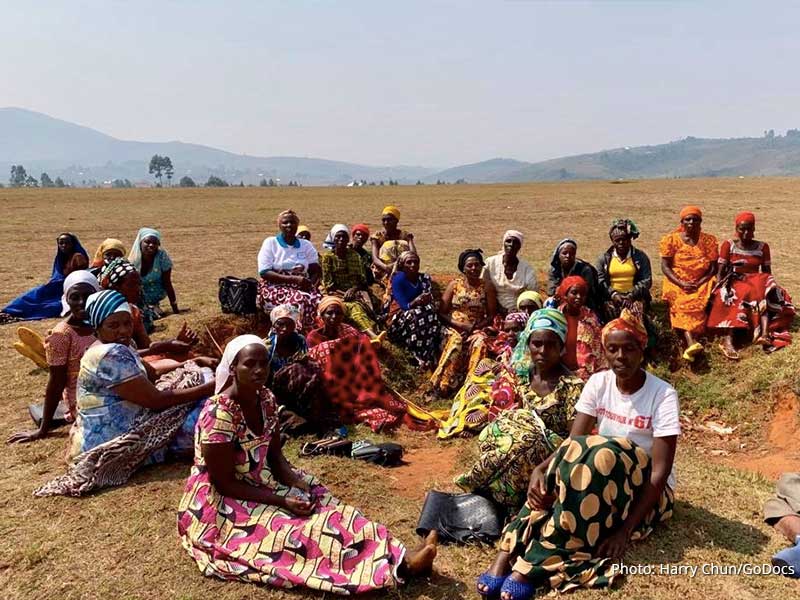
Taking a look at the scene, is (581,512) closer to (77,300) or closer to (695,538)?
(695,538)

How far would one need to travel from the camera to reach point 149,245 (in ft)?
28.2

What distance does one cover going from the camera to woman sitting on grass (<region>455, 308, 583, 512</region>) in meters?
4.13

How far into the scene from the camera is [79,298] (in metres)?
5.35

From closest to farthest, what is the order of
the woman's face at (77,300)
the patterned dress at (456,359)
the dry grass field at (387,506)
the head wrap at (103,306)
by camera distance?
the dry grass field at (387,506) → the head wrap at (103,306) → the woman's face at (77,300) → the patterned dress at (456,359)

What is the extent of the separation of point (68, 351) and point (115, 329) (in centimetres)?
102

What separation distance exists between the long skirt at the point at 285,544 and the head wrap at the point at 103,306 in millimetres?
1565

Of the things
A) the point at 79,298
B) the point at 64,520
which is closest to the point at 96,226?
the point at 79,298

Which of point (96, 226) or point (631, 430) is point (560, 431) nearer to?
point (631, 430)

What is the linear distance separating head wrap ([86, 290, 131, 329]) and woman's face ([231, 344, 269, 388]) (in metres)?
1.49

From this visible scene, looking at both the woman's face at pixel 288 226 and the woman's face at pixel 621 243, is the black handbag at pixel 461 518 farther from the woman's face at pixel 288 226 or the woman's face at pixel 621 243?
the woman's face at pixel 288 226

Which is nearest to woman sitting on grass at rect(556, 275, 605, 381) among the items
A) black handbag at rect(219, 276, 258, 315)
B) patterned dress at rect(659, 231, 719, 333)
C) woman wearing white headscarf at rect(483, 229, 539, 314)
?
woman wearing white headscarf at rect(483, 229, 539, 314)

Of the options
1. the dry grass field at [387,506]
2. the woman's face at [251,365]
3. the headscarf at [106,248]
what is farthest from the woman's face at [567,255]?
the headscarf at [106,248]

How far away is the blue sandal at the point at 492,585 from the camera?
341 centimetres

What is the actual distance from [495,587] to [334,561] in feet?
3.05
